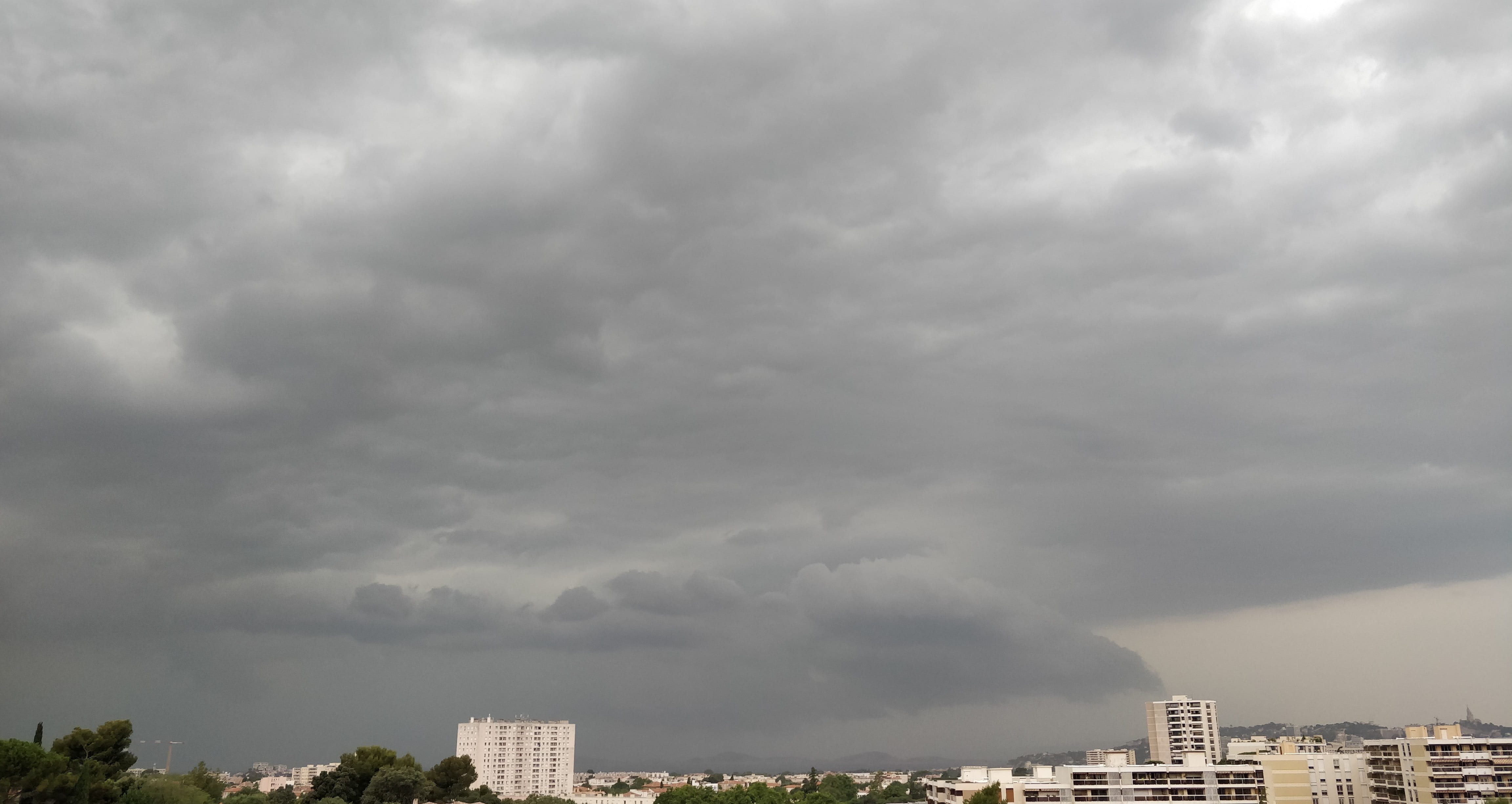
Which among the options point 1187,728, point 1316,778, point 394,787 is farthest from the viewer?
point 1187,728

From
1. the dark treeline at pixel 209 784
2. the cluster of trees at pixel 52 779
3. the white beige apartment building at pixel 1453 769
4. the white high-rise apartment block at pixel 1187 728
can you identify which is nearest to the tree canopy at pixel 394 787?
the dark treeline at pixel 209 784

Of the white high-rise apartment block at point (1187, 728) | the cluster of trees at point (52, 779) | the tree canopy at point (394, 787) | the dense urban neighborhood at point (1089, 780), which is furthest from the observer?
the white high-rise apartment block at point (1187, 728)

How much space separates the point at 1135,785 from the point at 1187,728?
315 feet

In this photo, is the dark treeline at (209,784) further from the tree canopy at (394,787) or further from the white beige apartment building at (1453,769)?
the white beige apartment building at (1453,769)

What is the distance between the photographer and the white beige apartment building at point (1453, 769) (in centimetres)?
9588

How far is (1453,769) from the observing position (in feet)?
319

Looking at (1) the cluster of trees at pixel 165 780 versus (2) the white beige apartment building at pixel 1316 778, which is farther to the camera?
(2) the white beige apartment building at pixel 1316 778

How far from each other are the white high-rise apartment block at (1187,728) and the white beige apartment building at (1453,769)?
81297 mm

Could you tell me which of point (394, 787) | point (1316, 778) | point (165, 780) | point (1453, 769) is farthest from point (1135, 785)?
point (165, 780)

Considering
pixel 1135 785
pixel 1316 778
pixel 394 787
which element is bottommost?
pixel 1316 778

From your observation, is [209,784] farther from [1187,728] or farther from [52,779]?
[1187,728]

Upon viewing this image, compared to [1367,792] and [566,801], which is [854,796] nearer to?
[566,801]

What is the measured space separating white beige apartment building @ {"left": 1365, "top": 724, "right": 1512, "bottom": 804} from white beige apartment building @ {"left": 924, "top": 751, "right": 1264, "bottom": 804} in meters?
13.8

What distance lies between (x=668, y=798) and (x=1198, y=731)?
102 metres
